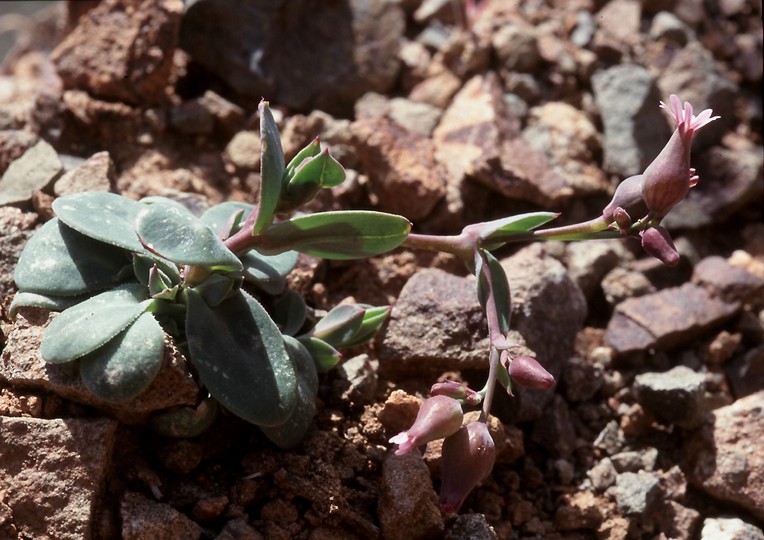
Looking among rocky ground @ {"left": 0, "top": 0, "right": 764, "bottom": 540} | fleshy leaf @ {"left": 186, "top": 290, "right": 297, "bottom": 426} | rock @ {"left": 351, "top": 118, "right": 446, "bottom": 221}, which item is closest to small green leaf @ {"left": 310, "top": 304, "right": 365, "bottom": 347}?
rocky ground @ {"left": 0, "top": 0, "right": 764, "bottom": 540}

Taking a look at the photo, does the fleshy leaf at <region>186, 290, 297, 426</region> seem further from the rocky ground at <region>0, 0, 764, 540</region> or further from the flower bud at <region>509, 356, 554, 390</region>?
the flower bud at <region>509, 356, 554, 390</region>

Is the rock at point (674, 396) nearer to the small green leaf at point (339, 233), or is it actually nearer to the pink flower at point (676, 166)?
the pink flower at point (676, 166)

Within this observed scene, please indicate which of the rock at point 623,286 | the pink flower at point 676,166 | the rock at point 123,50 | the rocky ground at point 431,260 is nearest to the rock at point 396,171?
the rocky ground at point 431,260

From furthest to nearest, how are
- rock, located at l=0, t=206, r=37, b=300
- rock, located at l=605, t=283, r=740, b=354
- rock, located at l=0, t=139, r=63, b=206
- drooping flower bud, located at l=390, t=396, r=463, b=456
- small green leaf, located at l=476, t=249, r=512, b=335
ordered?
rock, located at l=605, t=283, r=740, b=354 → rock, located at l=0, t=139, r=63, b=206 → rock, located at l=0, t=206, r=37, b=300 → small green leaf, located at l=476, t=249, r=512, b=335 → drooping flower bud, located at l=390, t=396, r=463, b=456

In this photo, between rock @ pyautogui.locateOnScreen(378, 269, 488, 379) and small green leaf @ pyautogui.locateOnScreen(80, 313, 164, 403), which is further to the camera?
rock @ pyautogui.locateOnScreen(378, 269, 488, 379)

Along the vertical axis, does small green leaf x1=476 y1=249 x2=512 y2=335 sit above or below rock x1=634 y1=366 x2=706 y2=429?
above

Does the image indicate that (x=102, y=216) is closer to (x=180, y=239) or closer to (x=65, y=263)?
(x=65, y=263)
